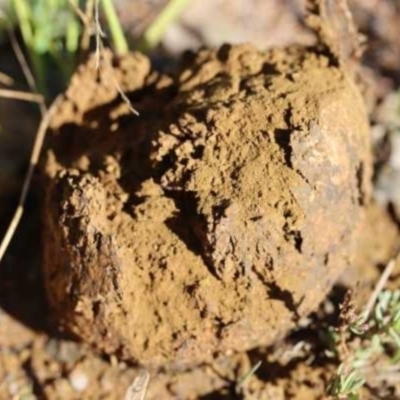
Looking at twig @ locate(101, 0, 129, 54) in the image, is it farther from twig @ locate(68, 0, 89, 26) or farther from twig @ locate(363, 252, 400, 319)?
twig @ locate(363, 252, 400, 319)

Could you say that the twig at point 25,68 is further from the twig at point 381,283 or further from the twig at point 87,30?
the twig at point 381,283

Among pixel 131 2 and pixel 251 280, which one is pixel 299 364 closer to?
pixel 251 280

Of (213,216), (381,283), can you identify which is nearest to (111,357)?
(213,216)

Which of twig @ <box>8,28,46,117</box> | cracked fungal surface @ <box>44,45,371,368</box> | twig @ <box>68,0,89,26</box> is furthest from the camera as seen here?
twig @ <box>8,28,46,117</box>

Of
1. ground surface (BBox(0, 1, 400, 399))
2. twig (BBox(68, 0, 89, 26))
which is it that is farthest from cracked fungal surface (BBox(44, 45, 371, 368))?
twig (BBox(68, 0, 89, 26))

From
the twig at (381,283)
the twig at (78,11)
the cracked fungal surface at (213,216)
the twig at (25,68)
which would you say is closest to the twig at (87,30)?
the twig at (78,11)

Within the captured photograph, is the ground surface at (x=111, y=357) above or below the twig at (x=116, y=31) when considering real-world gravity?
below
